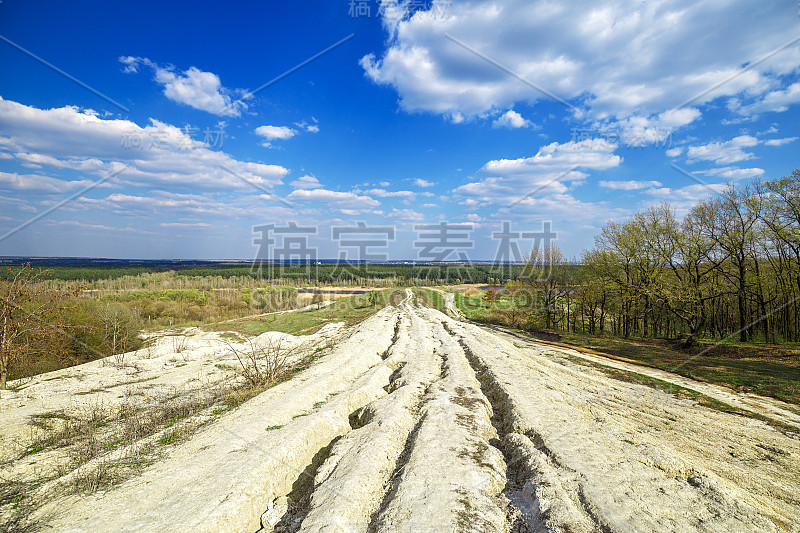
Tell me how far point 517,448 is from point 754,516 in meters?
3.43

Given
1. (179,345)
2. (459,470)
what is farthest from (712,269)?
(179,345)

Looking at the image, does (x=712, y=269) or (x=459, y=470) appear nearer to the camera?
(x=459, y=470)

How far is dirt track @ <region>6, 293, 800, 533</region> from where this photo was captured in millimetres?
Answer: 4812

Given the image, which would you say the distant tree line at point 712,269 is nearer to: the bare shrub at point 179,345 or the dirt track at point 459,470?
the dirt track at point 459,470

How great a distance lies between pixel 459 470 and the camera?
19.8 feet

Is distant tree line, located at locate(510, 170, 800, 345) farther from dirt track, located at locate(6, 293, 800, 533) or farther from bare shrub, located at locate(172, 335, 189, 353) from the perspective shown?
bare shrub, located at locate(172, 335, 189, 353)

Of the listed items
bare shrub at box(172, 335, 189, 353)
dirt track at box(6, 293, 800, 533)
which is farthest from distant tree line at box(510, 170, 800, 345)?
bare shrub at box(172, 335, 189, 353)

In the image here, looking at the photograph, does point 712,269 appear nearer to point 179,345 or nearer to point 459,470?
point 459,470

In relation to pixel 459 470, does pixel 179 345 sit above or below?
below

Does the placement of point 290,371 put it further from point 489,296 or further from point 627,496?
point 489,296

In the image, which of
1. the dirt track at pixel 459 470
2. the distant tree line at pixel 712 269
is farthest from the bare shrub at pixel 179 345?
the distant tree line at pixel 712 269

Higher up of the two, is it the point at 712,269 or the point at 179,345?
the point at 712,269

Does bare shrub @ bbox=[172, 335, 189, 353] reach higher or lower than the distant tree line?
lower

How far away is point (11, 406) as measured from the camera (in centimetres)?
1109
